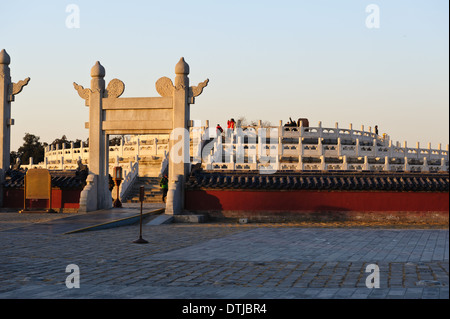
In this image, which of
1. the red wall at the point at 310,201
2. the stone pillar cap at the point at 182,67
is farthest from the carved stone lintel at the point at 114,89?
the red wall at the point at 310,201

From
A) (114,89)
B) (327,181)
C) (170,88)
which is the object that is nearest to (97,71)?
(114,89)

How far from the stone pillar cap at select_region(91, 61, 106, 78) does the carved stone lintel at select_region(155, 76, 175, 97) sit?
2.14 m

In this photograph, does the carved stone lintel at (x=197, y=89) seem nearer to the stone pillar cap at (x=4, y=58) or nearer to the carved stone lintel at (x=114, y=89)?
the carved stone lintel at (x=114, y=89)

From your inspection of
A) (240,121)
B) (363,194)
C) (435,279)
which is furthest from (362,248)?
(240,121)

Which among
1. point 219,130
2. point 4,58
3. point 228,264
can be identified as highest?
point 4,58

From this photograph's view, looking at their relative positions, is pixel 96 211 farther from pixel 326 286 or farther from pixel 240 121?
pixel 240 121

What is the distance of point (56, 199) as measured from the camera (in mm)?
22156

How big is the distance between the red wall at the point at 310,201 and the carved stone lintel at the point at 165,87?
11.6ft

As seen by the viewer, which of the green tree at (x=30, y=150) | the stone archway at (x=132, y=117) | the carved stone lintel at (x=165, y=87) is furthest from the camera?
the green tree at (x=30, y=150)

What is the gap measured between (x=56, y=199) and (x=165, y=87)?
5.98 m

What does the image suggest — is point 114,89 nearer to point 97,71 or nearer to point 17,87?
point 97,71

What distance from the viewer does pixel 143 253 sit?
10992mm

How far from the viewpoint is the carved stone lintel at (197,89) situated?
67.6ft

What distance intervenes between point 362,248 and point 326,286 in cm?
442
